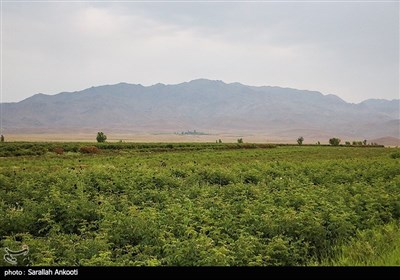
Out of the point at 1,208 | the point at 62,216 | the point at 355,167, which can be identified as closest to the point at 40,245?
the point at 62,216

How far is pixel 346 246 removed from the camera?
8883 millimetres

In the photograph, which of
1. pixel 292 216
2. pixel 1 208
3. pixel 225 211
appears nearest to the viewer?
pixel 292 216

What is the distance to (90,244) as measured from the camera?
823 cm

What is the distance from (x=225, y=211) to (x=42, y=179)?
9815mm

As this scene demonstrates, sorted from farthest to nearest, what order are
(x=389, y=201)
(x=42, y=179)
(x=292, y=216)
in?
(x=42, y=179) < (x=389, y=201) < (x=292, y=216)

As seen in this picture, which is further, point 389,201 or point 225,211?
point 389,201

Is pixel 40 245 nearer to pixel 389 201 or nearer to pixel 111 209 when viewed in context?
pixel 111 209

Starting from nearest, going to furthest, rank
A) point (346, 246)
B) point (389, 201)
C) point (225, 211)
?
point (346, 246)
point (225, 211)
point (389, 201)

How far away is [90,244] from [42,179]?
33.0 ft

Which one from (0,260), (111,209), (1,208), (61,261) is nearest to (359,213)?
(111,209)
